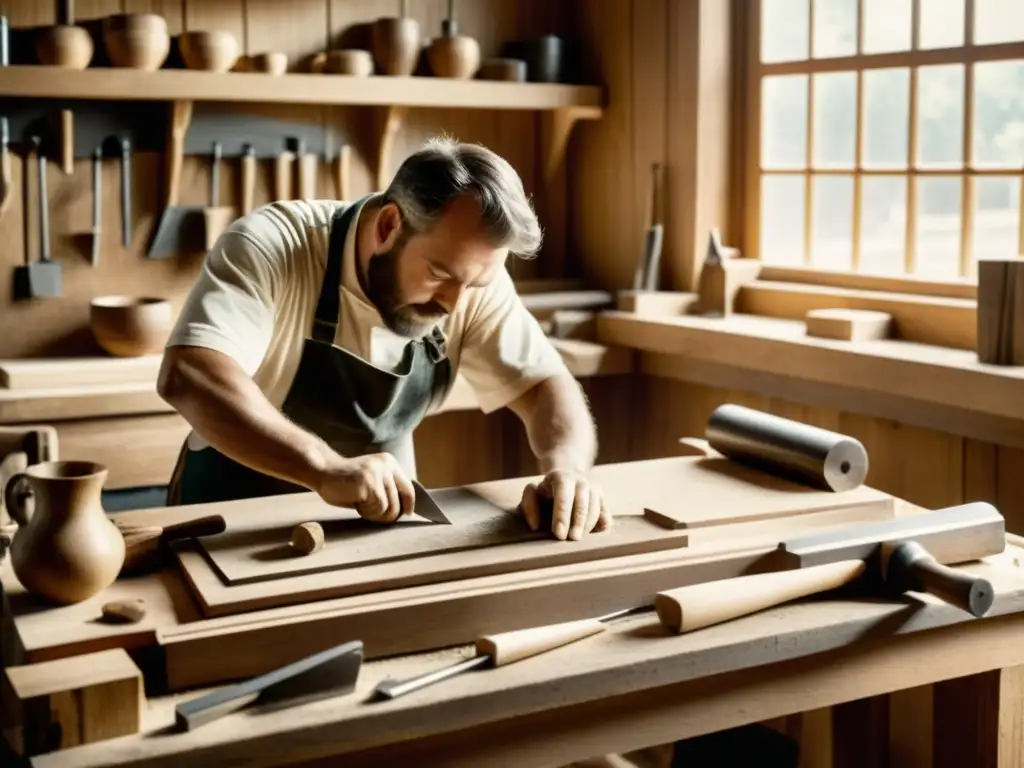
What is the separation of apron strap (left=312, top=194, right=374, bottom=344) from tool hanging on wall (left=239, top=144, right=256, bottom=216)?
1.30 m

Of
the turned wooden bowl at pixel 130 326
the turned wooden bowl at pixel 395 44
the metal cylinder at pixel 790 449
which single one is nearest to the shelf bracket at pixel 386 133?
the turned wooden bowl at pixel 395 44

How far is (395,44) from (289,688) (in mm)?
2658

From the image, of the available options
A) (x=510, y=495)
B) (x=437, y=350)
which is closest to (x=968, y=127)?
(x=437, y=350)

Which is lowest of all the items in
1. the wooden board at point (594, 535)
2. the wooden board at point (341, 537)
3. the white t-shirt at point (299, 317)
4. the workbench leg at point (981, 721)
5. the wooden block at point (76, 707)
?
the workbench leg at point (981, 721)

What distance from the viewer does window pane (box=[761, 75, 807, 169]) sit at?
361 centimetres

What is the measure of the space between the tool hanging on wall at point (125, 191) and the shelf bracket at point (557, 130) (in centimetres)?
131

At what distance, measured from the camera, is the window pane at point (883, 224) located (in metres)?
3.30

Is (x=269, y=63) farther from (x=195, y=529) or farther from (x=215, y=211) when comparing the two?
(x=195, y=529)

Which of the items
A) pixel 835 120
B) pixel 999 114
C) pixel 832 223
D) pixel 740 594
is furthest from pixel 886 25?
pixel 740 594

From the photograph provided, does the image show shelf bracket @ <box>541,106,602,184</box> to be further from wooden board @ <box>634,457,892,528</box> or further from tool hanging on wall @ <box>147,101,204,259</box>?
wooden board @ <box>634,457,892,528</box>

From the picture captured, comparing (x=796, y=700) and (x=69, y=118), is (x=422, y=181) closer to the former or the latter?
(x=796, y=700)

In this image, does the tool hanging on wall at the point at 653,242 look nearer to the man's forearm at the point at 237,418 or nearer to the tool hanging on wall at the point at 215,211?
the tool hanging on wall at the point at 215,211

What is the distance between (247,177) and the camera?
12.2 feet

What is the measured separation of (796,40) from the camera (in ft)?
11.8
